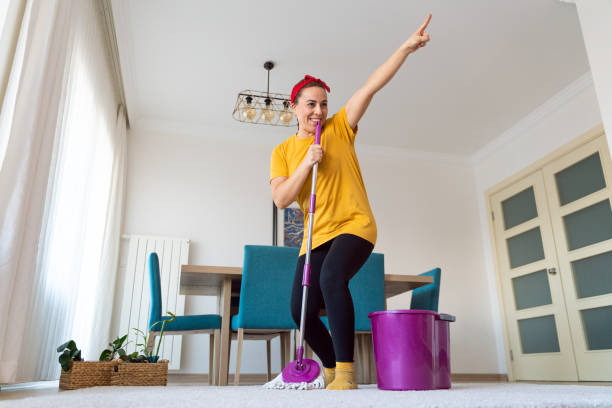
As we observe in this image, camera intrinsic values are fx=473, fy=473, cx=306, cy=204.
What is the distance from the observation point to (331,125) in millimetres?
1882

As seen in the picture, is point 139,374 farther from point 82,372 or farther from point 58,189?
point 58,189

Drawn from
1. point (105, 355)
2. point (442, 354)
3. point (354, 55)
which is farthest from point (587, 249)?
point (105, 355)

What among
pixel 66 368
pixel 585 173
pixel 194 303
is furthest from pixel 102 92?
pixel 585 173

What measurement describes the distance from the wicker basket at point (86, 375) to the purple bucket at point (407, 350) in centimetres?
120

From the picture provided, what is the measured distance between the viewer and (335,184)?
1.79 metres

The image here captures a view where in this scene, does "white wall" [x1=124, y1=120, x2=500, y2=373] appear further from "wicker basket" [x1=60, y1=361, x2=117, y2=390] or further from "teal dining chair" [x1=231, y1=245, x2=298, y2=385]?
"wicker basket" [x1=60, y1=361, x2=117, y2=390]

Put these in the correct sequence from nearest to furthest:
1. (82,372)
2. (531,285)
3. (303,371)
Result: (303,371)
(82,372)
(531,285)

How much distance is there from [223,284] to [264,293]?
34 cm

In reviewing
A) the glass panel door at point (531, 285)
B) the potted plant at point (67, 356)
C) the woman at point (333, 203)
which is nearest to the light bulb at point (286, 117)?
the woman at point (333, 203)

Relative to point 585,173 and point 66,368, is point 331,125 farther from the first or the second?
point 585,173

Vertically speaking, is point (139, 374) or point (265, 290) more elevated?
point (265, 290)

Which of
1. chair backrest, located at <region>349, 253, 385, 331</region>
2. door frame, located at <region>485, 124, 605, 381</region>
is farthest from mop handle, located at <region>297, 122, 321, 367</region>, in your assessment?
door frame, located at <region>485, 124, 605, 381</region>

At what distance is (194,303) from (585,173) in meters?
3.72

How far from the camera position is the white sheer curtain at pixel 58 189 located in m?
1.80
